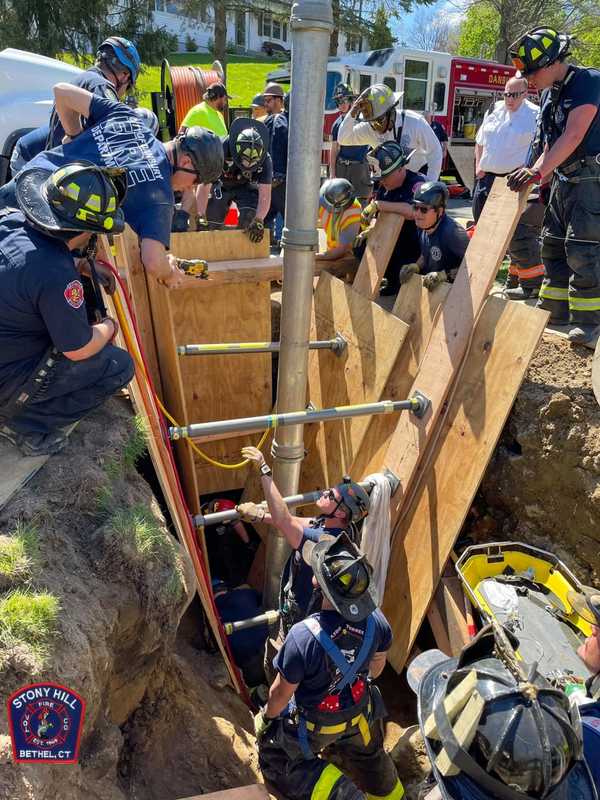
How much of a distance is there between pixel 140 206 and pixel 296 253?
967mm

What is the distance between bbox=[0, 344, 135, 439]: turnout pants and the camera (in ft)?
11.4

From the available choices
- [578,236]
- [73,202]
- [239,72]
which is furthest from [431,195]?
[239,72]

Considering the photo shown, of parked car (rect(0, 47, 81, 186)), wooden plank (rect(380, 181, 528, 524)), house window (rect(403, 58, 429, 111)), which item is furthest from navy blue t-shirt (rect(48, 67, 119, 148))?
house window (rect(403, 58, 429, 111))

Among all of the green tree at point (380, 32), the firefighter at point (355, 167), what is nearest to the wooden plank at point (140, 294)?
the firefighter at point (355, 167)

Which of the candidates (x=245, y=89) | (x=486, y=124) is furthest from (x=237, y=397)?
(x=245, y=89)

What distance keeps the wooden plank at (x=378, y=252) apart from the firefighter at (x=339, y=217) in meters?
0.50

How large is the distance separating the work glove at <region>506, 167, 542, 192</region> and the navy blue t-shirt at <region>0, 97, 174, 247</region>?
91.5 inches

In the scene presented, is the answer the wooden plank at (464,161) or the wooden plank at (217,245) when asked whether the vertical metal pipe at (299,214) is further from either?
the wooden plank at (464,161)

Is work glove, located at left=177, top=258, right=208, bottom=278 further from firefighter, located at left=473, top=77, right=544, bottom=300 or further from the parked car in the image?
the parked car

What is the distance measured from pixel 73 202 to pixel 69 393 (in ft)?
3.45

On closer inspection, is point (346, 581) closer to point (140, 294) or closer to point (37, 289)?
point (37, 289)

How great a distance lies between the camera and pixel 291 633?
3416mm

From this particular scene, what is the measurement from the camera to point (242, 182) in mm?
7129

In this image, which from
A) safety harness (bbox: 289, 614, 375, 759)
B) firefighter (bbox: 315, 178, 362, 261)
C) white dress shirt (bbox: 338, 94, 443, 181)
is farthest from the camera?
white dress shirt (bbox: 338, 94, 443, 181)
